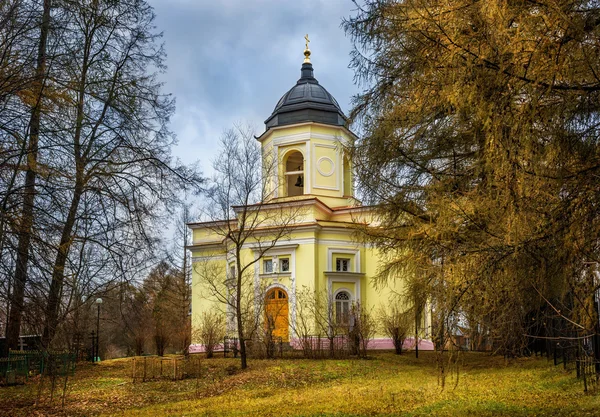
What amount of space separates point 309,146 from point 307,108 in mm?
2037

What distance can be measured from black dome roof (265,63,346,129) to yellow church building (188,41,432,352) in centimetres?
5

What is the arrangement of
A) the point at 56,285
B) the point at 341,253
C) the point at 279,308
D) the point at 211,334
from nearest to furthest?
1. the point at 56,285
2. the point at 211,334
3. the point at 279,308
4. the point at 341,253

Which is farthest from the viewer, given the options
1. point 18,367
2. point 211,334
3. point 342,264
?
point 342,264

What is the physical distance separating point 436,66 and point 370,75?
4739 millimetres

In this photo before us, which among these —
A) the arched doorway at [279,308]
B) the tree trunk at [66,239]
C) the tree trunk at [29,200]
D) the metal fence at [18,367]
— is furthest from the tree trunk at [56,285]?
the arched doorway at [279,308]

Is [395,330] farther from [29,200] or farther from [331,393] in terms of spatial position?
[29,200]

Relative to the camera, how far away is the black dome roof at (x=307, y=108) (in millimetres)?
28656

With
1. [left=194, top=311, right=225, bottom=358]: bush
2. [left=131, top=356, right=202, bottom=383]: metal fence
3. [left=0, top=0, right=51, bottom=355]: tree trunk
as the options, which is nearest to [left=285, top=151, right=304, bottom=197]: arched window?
[left=194, top=311, right=225, bottom=358]: bush

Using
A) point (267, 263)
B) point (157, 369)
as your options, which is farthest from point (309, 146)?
point (157, 369)

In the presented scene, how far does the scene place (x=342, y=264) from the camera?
1069 inches

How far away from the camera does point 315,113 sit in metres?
28.7

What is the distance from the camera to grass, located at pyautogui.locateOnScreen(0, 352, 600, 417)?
8938 mm

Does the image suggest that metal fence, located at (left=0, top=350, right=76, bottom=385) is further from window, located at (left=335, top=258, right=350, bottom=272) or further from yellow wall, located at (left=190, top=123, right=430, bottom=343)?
window, located at (left=335, top=258, right=350, bottom=272)

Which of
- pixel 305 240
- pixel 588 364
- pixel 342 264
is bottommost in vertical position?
pixel 588 364
